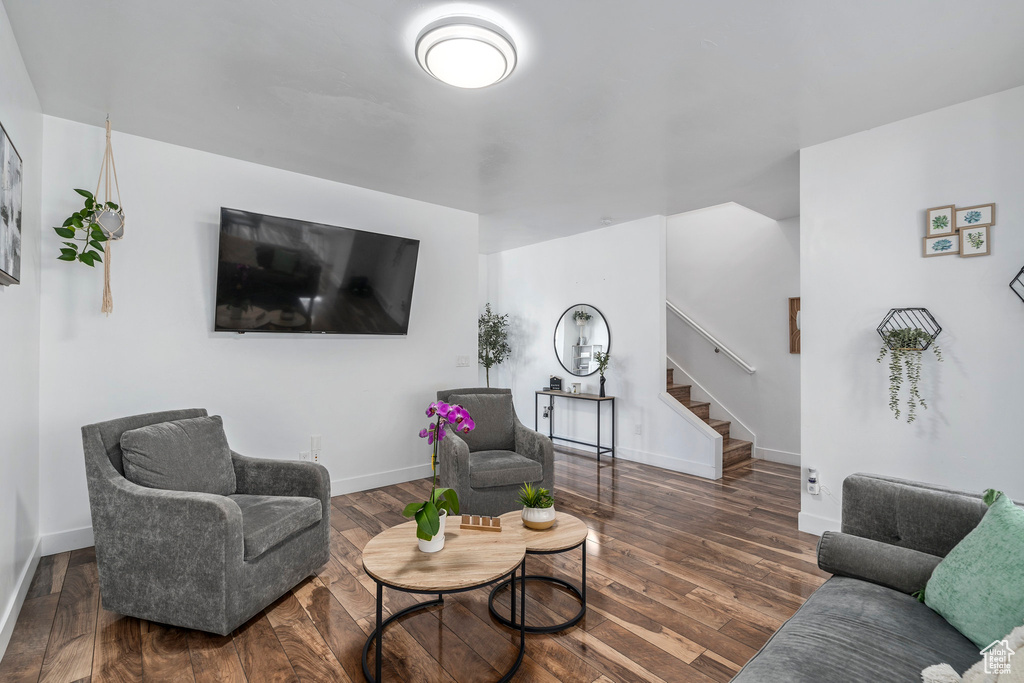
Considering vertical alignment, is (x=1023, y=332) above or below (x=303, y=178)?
below

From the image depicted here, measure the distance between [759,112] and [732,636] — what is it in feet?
8.62

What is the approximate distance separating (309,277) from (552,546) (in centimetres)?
257

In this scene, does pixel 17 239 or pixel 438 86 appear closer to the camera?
pixel 17 239

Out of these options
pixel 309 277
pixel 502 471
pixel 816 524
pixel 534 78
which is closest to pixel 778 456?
pixel 816 524

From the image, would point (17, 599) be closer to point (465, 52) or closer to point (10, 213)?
point (10, 213)

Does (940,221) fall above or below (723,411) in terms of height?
above

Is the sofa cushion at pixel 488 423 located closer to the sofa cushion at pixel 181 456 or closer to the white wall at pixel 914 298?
the sofa cushion at pixel 181 456

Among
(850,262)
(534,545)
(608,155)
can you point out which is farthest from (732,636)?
(608,155)

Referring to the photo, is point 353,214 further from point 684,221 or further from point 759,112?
point 684,221

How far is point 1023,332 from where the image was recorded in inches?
97.0

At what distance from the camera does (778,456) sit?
5039 millimetres

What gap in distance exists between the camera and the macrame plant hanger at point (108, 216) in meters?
2.77

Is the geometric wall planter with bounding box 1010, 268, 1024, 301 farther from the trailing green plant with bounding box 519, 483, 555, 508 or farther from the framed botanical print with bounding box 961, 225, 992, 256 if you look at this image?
the trailing green plant with bounding box 519, 483, 555, 508

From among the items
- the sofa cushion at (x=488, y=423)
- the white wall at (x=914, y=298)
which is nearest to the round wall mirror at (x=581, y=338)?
the sofa cushion at (x=488, y=423)
